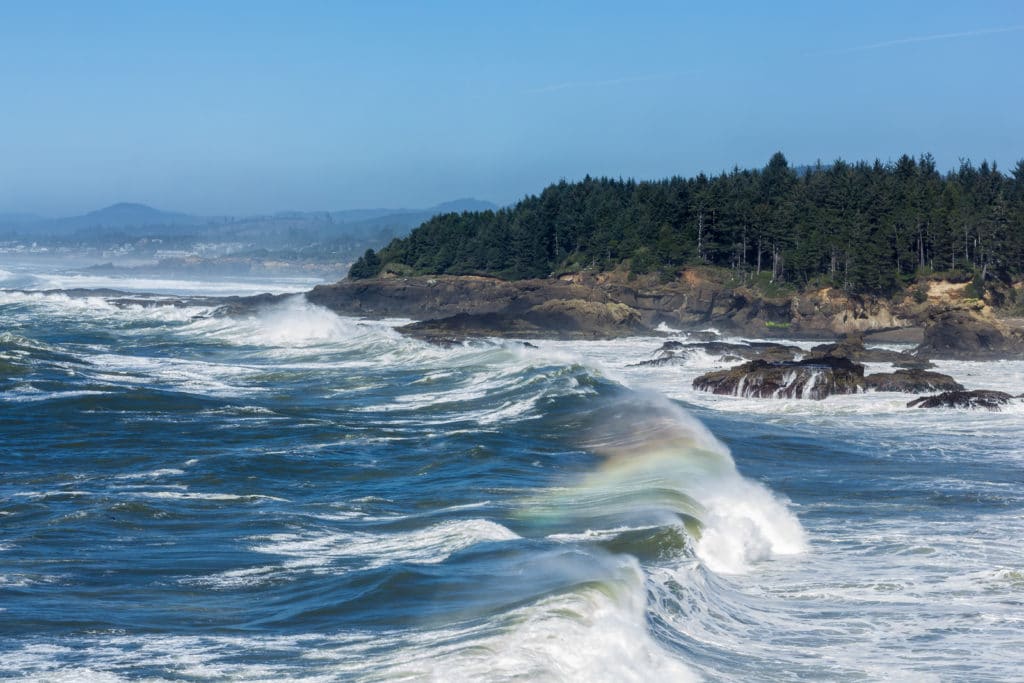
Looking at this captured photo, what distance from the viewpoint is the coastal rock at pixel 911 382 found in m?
33.0

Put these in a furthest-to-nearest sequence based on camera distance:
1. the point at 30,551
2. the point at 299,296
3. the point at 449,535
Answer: the point at 299,296, the point at 449,535, the point at 30,551

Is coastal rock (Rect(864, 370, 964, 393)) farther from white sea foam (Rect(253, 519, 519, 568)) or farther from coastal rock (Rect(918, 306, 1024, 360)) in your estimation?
white sea foam (Rect(253, 519, 519, 568))

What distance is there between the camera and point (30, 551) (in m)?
14.8

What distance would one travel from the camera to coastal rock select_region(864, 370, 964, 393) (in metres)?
33.0

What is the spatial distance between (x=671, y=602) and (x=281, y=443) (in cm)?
1179

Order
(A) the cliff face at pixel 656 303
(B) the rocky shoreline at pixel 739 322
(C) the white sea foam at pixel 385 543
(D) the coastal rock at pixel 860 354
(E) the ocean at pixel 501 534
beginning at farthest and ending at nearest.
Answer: (A) the cliff face at pixel 656 303 → (D) the coastal rock at pixel 860 354 → (B) the rocky shoreline at pixel 739 322 → (C) the white sea foam at pixel 385 543 → (E) the ocean at pixel 501 534

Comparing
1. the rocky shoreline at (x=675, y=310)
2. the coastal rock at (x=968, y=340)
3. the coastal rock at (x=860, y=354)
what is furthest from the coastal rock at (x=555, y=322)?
the coastal rock at (x=968, y=340)

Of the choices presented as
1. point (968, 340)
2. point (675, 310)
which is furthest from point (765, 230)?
point (968, 340)

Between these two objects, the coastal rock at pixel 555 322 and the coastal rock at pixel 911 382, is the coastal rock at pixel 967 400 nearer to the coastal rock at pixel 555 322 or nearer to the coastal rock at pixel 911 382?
the coastal rock at pixel 911 382

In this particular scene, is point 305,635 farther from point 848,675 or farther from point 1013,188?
point 1013,188

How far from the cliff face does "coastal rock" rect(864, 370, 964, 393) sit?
776 inches

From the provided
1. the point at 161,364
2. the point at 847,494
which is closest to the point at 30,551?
the point at 847,494

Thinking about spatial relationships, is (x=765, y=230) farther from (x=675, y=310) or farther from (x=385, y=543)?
(x=385, y=543)

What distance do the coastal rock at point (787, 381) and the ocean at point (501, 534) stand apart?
67 centimetres
